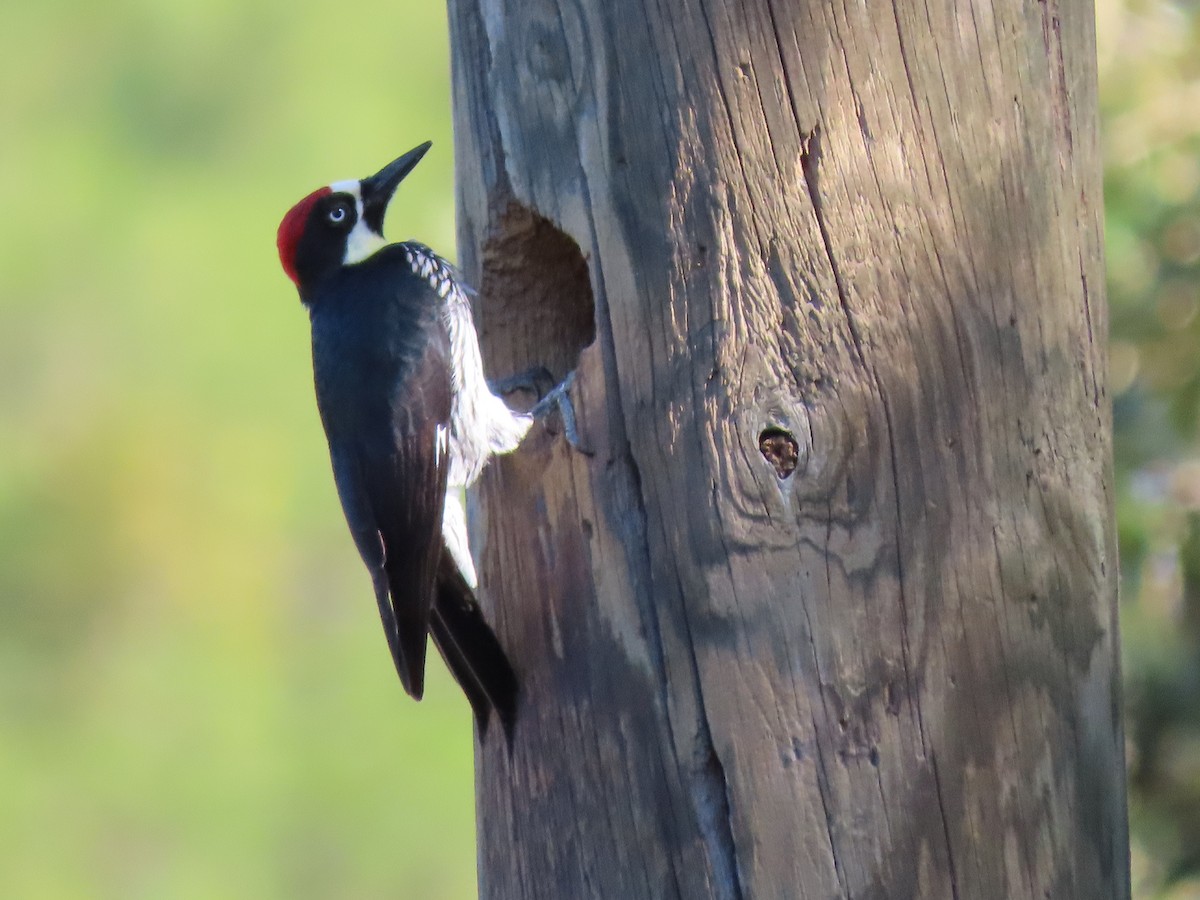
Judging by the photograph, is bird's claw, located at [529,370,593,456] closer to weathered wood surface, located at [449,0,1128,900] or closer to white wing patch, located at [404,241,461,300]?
weathered wood surface, located at [449,0,1128,900]

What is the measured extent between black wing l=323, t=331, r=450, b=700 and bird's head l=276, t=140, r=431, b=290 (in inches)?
23.4

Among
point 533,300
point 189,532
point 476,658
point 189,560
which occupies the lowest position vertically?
point 476,658

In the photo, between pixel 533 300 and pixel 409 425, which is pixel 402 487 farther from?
pixel 533 300

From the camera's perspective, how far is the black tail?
2.42 m

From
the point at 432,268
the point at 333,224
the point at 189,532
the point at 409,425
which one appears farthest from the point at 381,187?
the point at 189,532

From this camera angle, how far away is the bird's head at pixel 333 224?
345 cm

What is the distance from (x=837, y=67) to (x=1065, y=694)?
98 cm

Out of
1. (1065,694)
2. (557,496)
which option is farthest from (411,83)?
(1065,694)

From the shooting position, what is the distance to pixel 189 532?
7.48m

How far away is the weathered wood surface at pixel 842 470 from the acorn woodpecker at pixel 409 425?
0.96 feet

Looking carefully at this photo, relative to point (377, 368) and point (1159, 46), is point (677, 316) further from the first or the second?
point (1159, 46)

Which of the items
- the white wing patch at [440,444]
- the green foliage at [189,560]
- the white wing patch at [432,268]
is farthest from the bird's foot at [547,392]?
the green foliage at [189,560]

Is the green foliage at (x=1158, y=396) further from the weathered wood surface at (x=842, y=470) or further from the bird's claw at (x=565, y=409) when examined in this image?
the bird's claw at (x=565, y=409)

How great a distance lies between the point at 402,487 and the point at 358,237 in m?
0.94
